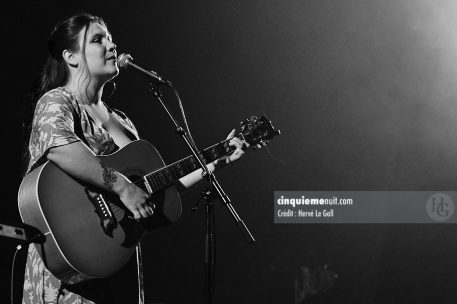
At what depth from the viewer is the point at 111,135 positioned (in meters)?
2.28

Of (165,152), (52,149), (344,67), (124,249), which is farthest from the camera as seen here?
(344,67)

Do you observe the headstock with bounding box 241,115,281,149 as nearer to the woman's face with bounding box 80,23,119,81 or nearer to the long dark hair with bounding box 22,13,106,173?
the woman's face with bounding box 80,23,119,81

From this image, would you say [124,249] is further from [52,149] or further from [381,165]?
[381,165]

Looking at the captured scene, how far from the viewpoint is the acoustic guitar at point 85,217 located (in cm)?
190

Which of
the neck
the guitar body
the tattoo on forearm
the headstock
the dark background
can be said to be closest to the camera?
the guitar body

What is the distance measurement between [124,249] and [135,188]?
228 mm

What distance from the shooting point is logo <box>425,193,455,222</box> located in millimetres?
4402

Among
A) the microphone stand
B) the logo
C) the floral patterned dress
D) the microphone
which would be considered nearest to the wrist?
the floral patterned dress

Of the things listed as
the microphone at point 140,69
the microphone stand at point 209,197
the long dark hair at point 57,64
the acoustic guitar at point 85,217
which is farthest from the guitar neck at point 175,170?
the long dark hair at point 57,64

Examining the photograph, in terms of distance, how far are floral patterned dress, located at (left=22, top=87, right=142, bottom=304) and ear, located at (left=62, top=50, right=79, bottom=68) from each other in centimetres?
18

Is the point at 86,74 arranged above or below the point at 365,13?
below

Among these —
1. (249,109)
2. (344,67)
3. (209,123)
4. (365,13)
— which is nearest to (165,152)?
(209,123)

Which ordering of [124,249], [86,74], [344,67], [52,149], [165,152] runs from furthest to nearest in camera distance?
[344,67], [165,152], [86,74], [124,249], [52,149]

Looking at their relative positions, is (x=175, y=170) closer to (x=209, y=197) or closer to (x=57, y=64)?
(x=209, y=197)
